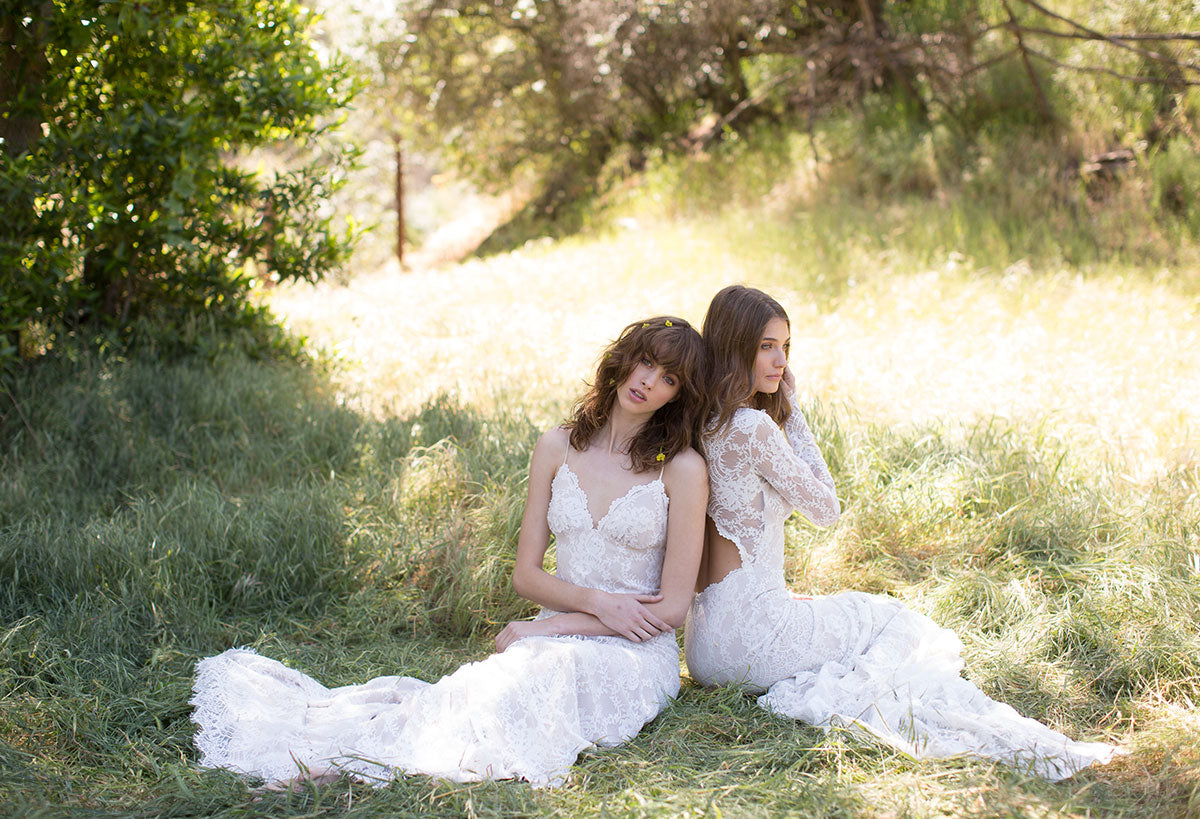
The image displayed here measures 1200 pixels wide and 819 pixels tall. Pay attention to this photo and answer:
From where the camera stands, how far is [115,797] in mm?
2859

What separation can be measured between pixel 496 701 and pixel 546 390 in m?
3.40

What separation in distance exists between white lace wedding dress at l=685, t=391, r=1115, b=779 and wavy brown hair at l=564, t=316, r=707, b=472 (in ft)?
0.40

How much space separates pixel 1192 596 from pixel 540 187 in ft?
41.6

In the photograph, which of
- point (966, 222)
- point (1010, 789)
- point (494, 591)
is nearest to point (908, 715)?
point (1010, 789)

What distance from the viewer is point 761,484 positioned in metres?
3.31

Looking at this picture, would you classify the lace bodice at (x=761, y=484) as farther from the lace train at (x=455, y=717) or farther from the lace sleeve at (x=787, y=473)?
the lace train at (x=455, y=717)

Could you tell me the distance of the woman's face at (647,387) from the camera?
10.4 ft

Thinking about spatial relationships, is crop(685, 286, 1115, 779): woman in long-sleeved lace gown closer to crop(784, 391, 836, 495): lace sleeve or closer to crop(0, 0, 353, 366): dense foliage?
crop(784, 391, 836, 495): lace sleeve

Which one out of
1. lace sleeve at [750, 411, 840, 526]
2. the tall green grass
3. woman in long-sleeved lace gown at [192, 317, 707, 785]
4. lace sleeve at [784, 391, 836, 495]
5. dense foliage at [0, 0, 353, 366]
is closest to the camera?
the tall green grass

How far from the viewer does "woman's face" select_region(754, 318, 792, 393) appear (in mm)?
3203

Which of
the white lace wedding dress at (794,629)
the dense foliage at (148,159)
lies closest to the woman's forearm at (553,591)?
the white lace wedding dress at (794,629)

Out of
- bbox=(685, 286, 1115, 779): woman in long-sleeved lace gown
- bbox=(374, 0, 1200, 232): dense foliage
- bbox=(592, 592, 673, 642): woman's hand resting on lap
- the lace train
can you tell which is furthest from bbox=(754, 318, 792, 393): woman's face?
bbox=(374, 0, 1200, 232): dense foliage

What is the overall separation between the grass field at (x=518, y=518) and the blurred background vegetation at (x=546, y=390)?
20mm

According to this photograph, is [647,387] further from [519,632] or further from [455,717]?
[455,717]
